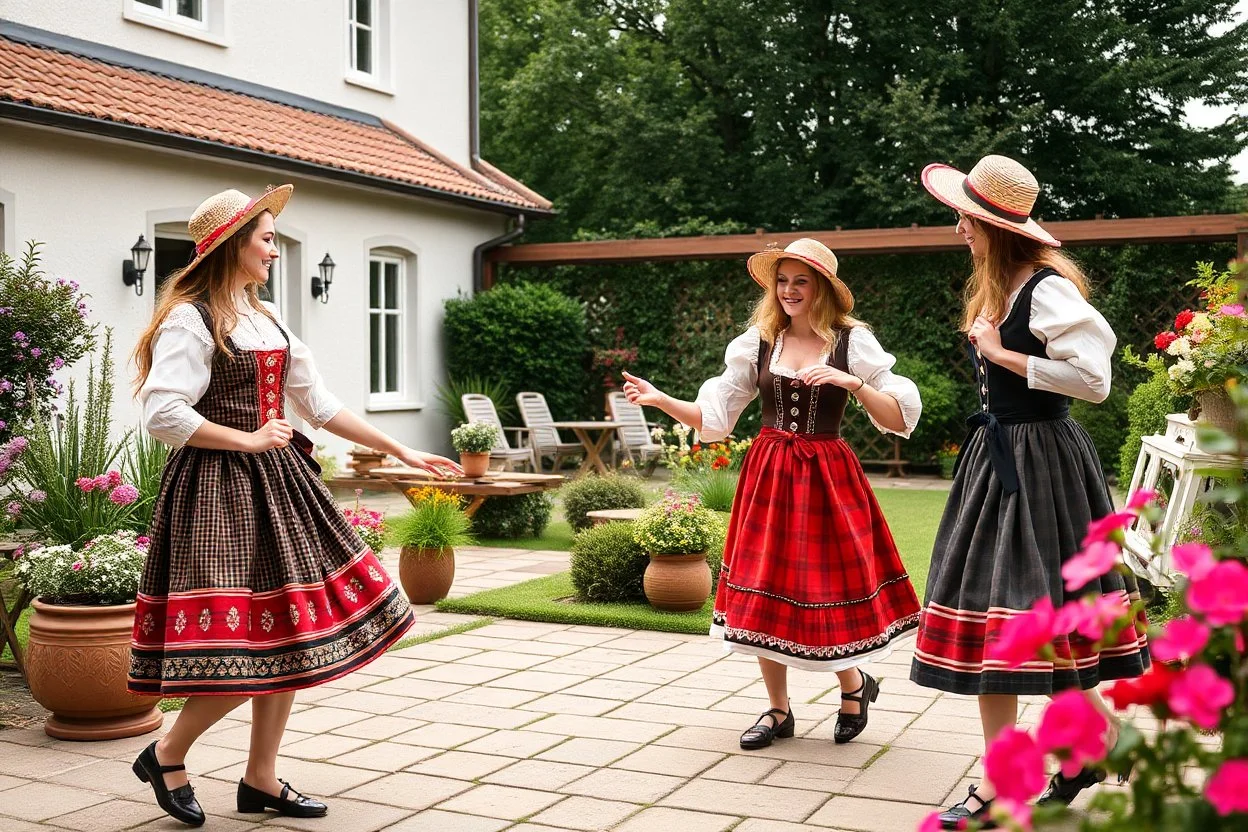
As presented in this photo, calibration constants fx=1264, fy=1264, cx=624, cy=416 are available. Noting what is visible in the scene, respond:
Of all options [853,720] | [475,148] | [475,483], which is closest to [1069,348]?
[853,720]

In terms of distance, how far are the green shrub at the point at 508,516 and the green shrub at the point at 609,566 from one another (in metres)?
2.75

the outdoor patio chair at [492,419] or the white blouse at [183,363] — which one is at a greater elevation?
the white blouse at [183,363]

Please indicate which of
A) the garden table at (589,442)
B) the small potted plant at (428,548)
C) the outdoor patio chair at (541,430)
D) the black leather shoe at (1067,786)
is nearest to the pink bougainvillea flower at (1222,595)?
the black leather shoe at (1067,786)

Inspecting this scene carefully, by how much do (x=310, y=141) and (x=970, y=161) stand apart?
1236 centimetres

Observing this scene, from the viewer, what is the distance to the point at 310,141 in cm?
1196

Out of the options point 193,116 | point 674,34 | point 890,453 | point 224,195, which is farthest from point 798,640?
point 674,34

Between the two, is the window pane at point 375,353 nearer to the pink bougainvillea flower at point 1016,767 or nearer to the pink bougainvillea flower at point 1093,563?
the pink bougainvillea flower at point 1093,563

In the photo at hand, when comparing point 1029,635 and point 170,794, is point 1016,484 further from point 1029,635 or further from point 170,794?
point 170,794

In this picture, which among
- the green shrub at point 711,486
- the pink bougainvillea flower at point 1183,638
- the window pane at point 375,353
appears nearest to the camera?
the pink bougainvillea flower at point 1183,638

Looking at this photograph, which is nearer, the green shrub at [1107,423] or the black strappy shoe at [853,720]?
the black strappy shoe at [853,720]

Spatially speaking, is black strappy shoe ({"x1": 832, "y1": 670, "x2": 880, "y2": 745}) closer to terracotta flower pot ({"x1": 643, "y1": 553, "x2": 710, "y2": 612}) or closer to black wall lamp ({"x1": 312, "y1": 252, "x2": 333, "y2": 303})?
terracotta flower pot ({"x1": 643, "y1": 553, "x2": 710, "y2": 612})

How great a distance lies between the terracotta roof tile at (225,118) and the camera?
366 inches

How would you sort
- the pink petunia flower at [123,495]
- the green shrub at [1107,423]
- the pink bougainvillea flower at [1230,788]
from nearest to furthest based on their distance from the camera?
the pink bougainvillea flower at [1230,788]
the pink petunia flower at [123,495]
the green shrub at [1107,423]

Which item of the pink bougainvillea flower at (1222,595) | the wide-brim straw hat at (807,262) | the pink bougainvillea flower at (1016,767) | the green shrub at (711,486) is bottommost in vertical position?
the green shrub at (711,486)
